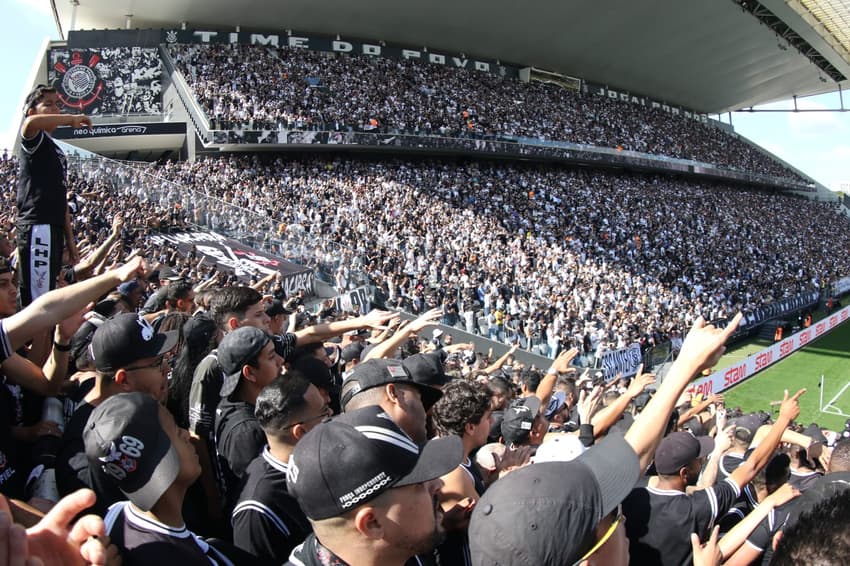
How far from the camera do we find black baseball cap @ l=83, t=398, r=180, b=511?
7.27 ft

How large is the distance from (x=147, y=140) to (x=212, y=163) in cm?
656

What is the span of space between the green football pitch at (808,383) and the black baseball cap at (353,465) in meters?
15.9

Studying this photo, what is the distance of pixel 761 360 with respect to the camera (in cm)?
2322

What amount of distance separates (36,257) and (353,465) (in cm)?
381

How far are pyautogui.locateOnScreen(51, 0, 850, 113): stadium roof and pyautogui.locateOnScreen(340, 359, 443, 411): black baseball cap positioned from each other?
34.3 meters

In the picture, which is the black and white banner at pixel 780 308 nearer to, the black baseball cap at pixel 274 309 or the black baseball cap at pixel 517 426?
the black baseball cap at pixel 274 309

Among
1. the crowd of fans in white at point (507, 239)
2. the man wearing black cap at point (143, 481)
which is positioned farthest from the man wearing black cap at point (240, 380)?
the crowd of fans in white at point (507, 239)

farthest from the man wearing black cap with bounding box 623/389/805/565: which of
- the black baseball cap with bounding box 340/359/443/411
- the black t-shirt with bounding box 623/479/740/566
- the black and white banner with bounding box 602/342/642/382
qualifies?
the black and white banner with bounding box 602/342/642/382

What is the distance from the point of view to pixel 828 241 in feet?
162

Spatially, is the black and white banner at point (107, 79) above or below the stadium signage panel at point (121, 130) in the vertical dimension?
above

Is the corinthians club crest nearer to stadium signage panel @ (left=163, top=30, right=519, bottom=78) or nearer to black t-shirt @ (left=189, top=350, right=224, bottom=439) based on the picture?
stadium signage panel @ (left=163, top=30, right=519, bottom=78)

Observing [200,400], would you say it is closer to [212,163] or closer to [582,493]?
[582,493]

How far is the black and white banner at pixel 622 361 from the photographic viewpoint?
20.5 m

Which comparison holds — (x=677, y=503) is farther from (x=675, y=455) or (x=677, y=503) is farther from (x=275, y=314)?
(x=275, y=314)
